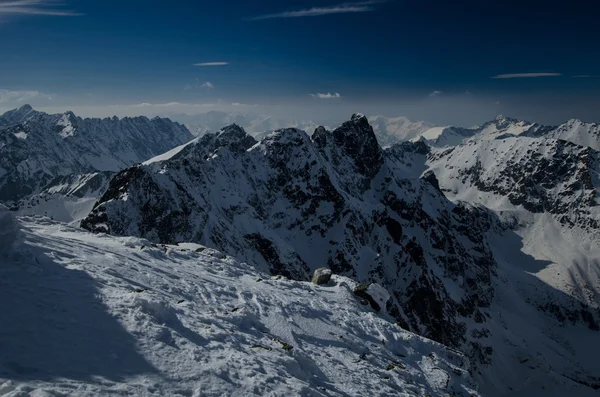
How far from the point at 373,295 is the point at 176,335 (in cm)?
2210

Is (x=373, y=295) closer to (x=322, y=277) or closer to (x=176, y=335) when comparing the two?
(x=322, y=277)

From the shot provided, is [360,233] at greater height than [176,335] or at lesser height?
lesser

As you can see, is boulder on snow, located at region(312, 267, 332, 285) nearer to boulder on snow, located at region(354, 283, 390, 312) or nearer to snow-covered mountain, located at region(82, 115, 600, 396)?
boulder on snow, located at region(354, 283, 390, 312)

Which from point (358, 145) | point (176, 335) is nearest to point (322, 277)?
point (176, 335)

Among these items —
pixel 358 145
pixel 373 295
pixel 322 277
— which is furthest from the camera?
pixel 358 145

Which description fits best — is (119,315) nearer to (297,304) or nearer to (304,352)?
(304,352)

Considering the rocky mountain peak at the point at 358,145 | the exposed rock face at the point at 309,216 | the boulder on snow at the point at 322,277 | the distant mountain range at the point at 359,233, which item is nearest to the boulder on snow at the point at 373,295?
the boulder on snow at the point at 322,277

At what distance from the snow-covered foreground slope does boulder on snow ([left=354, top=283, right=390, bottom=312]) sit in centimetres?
290

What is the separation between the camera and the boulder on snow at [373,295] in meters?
33.4

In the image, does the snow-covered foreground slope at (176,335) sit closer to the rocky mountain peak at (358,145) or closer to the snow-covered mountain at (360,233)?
the snow-covered mountain at (360,233)

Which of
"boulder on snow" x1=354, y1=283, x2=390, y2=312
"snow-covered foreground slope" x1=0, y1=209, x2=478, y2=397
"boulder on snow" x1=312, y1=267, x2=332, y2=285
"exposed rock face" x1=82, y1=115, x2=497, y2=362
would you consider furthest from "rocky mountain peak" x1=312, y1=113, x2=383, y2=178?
"snow-covered foreground slope" x1=0, y1=209, x2=478, y2=397

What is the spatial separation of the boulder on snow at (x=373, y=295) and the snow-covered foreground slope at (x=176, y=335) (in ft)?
9.53

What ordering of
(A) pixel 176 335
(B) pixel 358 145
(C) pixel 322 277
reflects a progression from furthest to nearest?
(B) pixel 358 145
(C) pixel 322 277
(A) pixel 176 335

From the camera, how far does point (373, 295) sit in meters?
34.1
